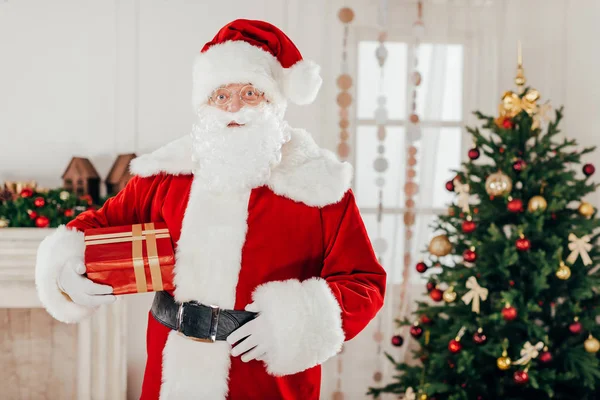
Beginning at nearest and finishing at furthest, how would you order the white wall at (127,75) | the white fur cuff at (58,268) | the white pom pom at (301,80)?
the white fur cuff at (58,268)
the white pom pom at (301,80)
the white wall at (127,75)

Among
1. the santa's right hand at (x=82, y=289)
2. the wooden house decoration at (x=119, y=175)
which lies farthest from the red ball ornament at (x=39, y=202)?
the santa's right hand at (x=82, y=289)

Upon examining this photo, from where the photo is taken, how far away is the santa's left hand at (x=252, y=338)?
1332mm

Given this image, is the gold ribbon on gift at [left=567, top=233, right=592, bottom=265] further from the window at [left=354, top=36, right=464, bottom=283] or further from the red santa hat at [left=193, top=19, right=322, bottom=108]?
the red santa hat at [left=193, top=19, right=322, bottom=108]

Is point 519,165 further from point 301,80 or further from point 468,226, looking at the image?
point 301,80

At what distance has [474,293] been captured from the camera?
237 cm

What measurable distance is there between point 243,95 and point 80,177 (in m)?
1.59

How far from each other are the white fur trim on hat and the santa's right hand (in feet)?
1.78

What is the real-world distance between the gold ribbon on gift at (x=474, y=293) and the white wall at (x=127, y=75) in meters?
0.95

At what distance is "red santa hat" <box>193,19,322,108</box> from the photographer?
1508 millimetres

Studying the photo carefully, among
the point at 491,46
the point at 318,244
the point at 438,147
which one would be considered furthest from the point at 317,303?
the point at 491,46

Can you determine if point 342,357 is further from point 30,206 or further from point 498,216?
point 30,206

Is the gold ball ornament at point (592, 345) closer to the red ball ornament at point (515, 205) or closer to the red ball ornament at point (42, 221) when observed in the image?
the red ball ornament at point (515, 205)

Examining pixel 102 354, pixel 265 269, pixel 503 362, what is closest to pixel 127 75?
pixel 102 354

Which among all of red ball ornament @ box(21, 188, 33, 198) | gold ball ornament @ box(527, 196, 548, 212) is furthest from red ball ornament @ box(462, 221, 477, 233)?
red ball ornament @ box(21, 188, 33, 198)
